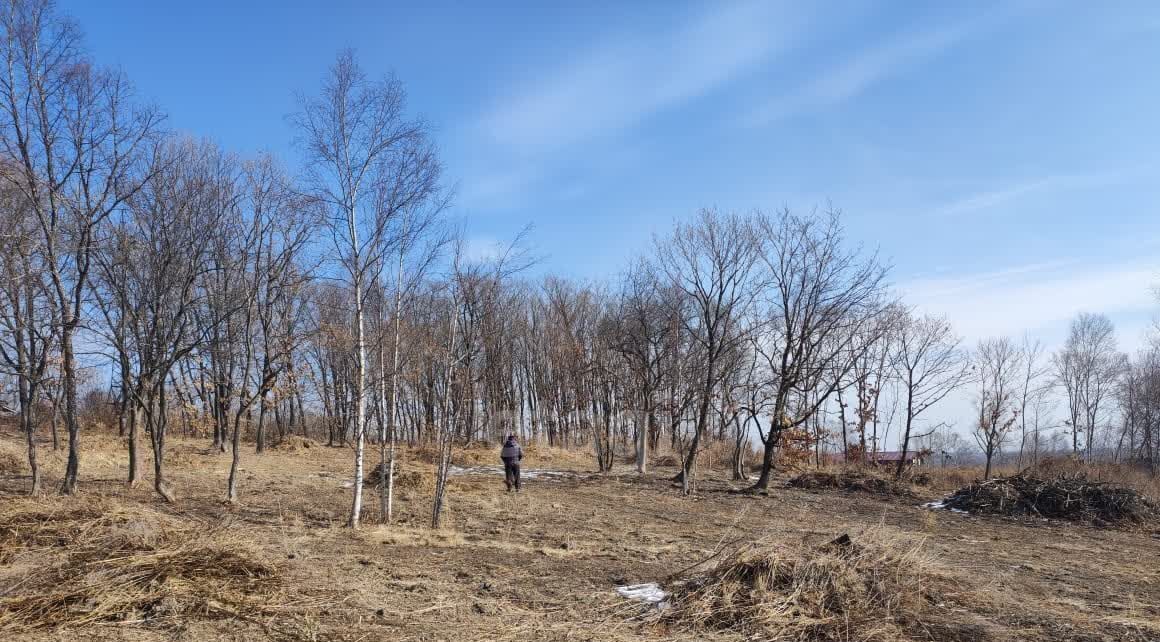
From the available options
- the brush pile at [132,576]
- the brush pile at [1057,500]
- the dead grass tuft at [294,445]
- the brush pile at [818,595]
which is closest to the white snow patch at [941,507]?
the brush pile at [1057,500]

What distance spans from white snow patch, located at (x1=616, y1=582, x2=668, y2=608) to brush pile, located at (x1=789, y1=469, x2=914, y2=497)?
49.7 ft

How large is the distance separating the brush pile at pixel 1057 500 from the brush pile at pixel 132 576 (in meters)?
15.7

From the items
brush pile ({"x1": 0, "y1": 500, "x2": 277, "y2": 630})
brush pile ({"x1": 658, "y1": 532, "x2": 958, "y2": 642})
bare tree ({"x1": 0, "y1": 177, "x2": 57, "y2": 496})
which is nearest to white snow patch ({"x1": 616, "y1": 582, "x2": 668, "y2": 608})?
brush pile ({"x1": 658, "y1": 532, "x2": 958, "y2": 642})

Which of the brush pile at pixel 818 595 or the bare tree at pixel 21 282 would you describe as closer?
the brush pile at pixel 818 595

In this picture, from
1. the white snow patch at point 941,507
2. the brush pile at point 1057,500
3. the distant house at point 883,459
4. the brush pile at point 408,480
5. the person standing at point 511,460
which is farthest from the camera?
the distant house at point 883,459

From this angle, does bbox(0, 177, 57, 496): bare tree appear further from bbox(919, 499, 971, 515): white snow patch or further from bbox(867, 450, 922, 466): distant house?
bbox(867, 450, 922, 466): distant house

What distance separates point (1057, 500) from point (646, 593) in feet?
44.7

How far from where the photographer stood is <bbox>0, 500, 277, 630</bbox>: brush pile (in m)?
5.25

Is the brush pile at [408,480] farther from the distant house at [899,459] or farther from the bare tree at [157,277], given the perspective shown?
the distant house at [899,459]

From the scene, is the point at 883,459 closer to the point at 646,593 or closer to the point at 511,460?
the point at 511,460

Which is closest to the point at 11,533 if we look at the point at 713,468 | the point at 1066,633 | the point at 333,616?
the point at 333,616

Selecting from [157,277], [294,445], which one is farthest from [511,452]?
[294,445]

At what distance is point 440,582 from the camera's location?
7059 millimetres

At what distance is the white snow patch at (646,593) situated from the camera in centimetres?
636
